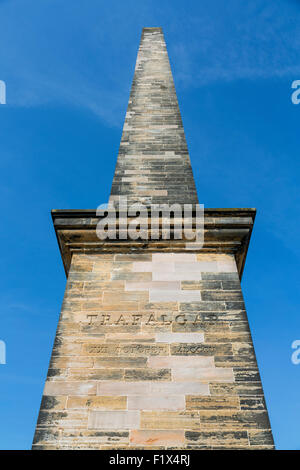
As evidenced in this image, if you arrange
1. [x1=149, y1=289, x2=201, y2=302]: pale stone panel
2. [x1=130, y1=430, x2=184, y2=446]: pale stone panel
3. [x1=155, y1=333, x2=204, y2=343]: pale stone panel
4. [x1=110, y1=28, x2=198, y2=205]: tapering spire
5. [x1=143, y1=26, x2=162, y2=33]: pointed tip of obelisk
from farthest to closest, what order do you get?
[x1=143, y1=26, x2=162, y2=33]: pointed tip of obelisk, [x1=110, y1=28, x2=198, y2=205]: tapering spire, [x1=149, y1=289, x2=201, y2=302]: pale stone panel, [x1=155, y1=333, x2=204, y2=343]: pale stone panel, [x1=130, y1=430, x2=184, y2=446]: pale stone panel

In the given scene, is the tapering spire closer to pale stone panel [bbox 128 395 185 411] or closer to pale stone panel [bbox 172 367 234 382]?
pale stone panel [bbox 172 367 234 382]

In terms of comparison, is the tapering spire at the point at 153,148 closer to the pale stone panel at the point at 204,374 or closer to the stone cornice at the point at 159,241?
the stone cornice at the point at 159,241

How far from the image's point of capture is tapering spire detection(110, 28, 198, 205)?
24.7ft

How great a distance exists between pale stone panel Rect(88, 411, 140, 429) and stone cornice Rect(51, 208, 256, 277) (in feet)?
7.87

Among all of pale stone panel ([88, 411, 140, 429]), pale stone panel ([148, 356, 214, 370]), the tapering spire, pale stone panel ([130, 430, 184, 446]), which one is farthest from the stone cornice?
pale stone panel ([130, 430, 184, 446])

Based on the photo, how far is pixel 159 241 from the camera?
6.09 meters

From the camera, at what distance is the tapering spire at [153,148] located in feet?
24.7

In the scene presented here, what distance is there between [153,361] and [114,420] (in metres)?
0.79

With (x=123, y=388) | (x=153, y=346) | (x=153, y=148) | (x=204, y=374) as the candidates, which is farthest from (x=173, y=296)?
(x=153, y=148)

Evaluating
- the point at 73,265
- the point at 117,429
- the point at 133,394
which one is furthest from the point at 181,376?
the point at 73,265

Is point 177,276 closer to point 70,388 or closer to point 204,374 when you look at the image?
point 204,374

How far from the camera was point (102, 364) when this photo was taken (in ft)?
15.7

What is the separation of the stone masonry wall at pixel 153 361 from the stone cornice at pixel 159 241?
0.43 feet

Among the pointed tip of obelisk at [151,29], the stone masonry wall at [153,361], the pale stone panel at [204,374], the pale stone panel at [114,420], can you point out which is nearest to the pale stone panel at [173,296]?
the stone masonry wall at [153,361]
